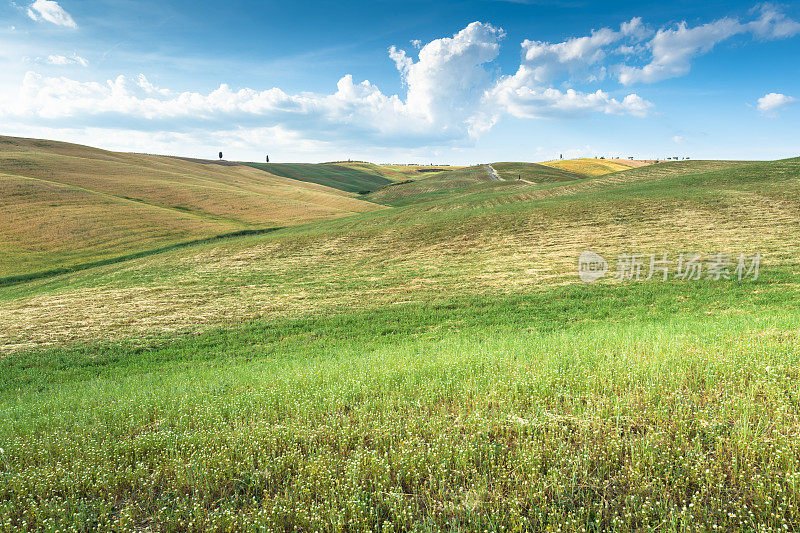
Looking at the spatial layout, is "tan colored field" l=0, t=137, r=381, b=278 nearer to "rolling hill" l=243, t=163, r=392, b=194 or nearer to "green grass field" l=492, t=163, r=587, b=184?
"green grass field" l=492, t=163, r=587, b=184

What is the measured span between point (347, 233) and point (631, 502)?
3842 cm

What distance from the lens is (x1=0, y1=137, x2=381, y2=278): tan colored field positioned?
1654 inches

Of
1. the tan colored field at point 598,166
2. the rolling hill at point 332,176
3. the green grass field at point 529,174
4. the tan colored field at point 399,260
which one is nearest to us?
the tan colored field at point 399,260

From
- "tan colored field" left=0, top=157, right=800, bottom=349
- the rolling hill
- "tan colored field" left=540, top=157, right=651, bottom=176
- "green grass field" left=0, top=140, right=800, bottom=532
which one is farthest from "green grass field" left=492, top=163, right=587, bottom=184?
"green grass field" left=0, top=140, right=800, bottom=532

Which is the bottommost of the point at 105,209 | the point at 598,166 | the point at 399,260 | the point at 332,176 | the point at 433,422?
the point at 399,260

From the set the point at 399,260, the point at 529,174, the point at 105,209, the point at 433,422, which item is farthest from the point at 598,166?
the point at 433,422

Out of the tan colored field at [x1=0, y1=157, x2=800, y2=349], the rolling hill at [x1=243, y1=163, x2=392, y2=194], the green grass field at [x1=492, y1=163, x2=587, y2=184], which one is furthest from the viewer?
the rolling hill at [x1=243, y1=163, x2=392, y2=194]

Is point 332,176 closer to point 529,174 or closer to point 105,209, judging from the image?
point 529,174

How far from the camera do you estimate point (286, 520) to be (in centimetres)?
465

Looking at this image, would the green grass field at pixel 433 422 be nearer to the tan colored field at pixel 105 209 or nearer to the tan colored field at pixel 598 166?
the tan colored field at pixel 105 209

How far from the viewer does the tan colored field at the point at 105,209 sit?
42.0 meters

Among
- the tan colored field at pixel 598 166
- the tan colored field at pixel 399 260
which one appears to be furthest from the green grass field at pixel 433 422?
the tan colored field at pixel 598 166

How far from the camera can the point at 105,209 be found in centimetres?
5241

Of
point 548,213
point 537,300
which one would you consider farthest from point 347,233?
point 537,300
